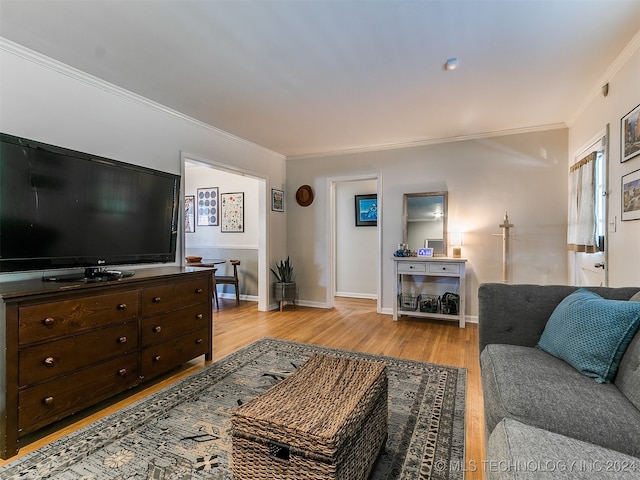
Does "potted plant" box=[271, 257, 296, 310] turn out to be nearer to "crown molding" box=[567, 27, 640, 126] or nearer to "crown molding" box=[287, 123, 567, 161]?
"crown molding" box=[287, 123, 567, 161]

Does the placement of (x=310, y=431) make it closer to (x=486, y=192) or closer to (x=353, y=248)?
(x=486, y=192)

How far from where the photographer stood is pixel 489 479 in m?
0.99

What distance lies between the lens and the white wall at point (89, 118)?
6.88 feet

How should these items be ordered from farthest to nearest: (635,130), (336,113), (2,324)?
(336,113)
(635,130)
(2,324)

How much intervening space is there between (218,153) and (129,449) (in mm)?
3047

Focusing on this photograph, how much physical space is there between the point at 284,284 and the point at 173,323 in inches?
91.8

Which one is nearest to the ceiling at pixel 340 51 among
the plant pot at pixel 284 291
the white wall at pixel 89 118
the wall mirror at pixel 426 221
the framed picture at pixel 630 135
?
the white wall at pixel 89 118

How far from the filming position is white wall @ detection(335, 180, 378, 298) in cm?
580

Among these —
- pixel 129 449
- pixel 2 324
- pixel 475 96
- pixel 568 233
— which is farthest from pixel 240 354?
pixel 568 233

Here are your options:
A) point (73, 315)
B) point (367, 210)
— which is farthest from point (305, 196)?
point (73, 315)

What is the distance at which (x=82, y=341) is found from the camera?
1.89 meters

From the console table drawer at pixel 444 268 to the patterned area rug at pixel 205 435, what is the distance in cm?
157

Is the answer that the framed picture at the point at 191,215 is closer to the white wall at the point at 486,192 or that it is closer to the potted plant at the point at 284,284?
the potted plant at the point at 284,284

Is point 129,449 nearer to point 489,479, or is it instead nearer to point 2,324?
point 2,324
